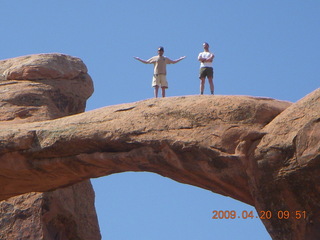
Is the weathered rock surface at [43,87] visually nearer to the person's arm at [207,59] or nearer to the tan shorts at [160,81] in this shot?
the tan shorts at [160,81]

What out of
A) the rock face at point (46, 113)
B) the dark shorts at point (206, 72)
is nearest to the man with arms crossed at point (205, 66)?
the dark shorts at point (206, 72)

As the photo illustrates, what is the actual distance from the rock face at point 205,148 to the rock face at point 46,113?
2.80 metres

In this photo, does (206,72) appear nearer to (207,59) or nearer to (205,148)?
(207,59)

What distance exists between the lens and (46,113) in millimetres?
18250

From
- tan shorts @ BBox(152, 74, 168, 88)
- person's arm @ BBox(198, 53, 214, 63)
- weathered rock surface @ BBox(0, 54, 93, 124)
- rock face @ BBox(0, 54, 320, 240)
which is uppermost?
weathered rock surface @ BBox(0, 54, 93, 124)

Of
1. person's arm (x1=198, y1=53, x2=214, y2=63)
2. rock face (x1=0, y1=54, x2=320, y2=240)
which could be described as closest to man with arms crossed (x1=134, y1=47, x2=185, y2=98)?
person's arm (x1=198, y1=53, x2=214, y2=63)

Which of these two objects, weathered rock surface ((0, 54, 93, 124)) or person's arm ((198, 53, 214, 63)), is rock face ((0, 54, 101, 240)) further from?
person's arm ((198, 53, 214, 63))

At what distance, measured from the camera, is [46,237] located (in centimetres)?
1753

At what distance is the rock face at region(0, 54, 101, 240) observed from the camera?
17.6 meters

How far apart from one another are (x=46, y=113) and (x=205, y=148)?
20.1 feet

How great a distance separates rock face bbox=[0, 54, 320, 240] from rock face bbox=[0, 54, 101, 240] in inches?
110

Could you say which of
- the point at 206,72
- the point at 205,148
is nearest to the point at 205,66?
the point at 206,72

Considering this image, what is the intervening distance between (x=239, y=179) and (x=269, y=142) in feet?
2.65

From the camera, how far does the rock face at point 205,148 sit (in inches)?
488
